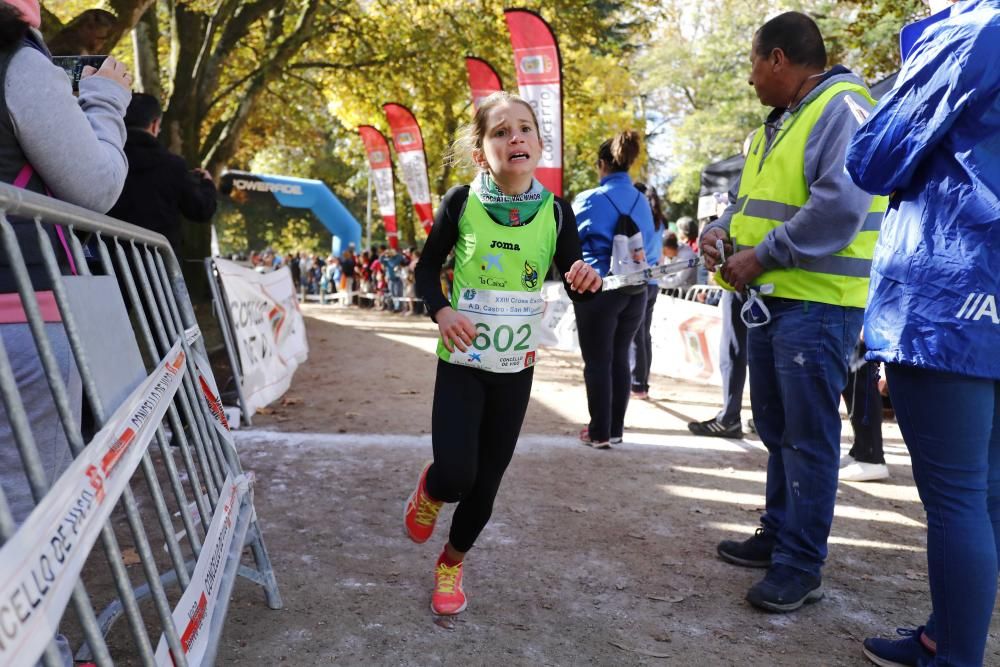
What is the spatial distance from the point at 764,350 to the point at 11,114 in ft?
9.27

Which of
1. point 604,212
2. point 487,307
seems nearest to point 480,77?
point 604,212

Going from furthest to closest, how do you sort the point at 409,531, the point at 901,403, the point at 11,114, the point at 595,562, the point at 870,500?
1. the point at 870,500
2. the point at 595,562
3. the point at 409,531
4. the point at 901,403
5. the point at 11,114

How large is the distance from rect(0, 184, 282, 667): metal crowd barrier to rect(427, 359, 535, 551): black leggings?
75 centimetres

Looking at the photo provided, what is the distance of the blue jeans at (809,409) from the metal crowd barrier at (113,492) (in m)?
2.10

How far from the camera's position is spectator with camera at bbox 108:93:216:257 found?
15.2ft

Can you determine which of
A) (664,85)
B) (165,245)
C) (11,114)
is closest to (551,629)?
(165,245)

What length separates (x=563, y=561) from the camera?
A: 3.64 m

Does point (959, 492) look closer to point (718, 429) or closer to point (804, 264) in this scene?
point (804, 264)

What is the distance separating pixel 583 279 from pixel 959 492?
1.37 metres

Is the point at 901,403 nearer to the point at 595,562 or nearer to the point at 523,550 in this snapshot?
the point at 595,562

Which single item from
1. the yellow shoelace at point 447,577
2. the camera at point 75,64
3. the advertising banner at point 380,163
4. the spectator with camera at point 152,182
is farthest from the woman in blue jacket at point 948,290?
the advertising banner at point 380,163

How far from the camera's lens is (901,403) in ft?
8.05

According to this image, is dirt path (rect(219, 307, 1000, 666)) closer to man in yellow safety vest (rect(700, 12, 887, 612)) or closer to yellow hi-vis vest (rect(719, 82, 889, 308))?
man in yellow safety vest (rect(700, 12, 887, 612))

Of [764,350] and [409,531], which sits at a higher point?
[764,350]
